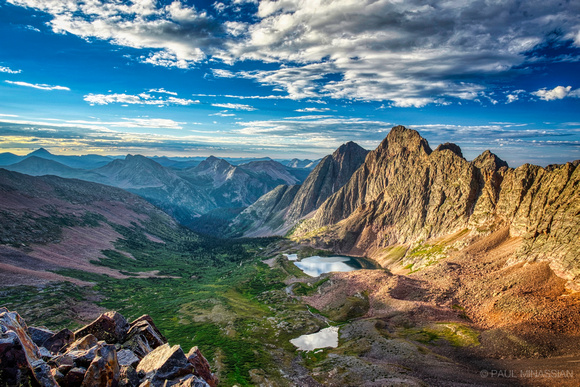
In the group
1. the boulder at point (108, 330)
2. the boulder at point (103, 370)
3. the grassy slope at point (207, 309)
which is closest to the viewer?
the boulder at point (103, 370)

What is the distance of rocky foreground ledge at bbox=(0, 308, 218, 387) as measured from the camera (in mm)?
19266

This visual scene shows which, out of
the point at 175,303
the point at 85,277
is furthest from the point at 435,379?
the point at 85,277

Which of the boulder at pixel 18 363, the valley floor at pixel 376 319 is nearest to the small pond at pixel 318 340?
the valley floor at pixel 376 319

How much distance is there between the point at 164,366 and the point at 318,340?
235 ft

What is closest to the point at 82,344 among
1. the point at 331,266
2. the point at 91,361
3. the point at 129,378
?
the point at 91,361

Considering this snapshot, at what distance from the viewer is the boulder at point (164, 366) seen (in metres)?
25.5

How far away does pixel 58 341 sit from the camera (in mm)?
30781

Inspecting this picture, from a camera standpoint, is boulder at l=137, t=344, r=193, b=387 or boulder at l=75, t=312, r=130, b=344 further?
boulder at l=75, t=312, r=130, b=344

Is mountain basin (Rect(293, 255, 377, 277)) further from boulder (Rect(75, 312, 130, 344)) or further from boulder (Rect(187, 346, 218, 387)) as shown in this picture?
boulder (Rect(187, 346, 218, 387))

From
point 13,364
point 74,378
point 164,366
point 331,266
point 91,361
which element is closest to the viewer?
point 13,364

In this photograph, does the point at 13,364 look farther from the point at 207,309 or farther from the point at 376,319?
the point at 207,309

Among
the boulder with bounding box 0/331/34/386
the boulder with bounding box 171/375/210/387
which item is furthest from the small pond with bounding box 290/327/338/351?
the boulder with bounding box 0/331/34/386

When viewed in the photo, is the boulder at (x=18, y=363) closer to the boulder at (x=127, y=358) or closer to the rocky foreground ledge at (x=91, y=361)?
the rocky foreground ledge at (x=91, y=361)

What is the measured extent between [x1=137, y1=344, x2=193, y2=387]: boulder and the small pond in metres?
63.6
